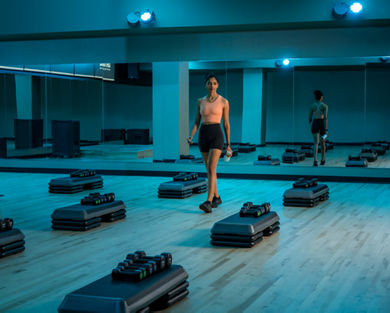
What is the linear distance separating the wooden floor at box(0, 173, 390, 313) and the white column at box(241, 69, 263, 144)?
396cm

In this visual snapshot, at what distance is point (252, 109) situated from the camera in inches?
496

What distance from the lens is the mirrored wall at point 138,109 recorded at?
11.6m

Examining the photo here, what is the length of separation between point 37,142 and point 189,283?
9492mm

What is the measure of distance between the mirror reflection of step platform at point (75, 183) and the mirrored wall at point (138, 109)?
9.20 ft

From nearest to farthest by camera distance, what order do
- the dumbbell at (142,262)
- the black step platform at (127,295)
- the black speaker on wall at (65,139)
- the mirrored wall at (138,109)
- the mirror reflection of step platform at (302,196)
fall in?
the black step platform at (127,295)
the dumbbell at (142,262)
the mirror reflection of step platform at (302,196)
the mirrored wall at (138,109)
the black speaker on wall at (65,139)

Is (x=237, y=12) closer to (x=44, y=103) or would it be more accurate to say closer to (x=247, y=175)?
(x=247, y=175)

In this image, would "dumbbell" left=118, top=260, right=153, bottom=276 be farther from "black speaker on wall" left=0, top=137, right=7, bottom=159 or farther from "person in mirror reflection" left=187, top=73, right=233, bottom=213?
"black speaker on wall" left=0, top=137, right=7, bottom=159

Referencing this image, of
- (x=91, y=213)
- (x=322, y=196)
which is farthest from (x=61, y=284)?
(x=322, y=196)

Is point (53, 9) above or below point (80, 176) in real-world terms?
above

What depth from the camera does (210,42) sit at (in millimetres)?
11656

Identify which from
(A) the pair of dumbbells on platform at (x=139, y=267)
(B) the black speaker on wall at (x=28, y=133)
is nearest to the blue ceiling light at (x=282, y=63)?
(B) the black speaker on wall at (x=28, y=133)

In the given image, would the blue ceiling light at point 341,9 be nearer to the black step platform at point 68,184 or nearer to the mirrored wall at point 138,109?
the mirrored wall at point 138,109

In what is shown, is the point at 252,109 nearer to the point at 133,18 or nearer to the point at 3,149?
the point at 133,18

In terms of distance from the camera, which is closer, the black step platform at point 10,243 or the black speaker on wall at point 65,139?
the black step platform at point 10,243
